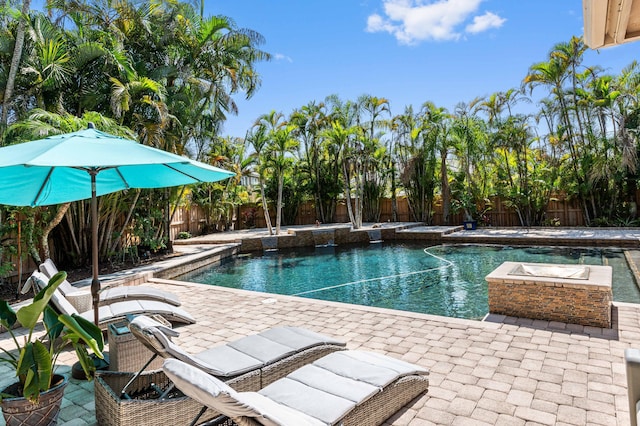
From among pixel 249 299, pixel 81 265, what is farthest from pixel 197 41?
pixel 249 299

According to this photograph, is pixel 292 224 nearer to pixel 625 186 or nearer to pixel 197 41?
pixel 197 41

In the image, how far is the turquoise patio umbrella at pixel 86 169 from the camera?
2652 millimetres

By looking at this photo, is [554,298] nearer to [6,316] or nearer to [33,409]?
[33,409]

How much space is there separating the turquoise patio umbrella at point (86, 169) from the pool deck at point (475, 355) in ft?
5.74

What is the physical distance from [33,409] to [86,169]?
2169mm

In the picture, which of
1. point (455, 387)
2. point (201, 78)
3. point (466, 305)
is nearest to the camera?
point (455, 387)

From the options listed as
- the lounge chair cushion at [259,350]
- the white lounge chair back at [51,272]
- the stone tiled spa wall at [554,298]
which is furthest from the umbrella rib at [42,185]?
the stone tiled spa wall at [554,298]

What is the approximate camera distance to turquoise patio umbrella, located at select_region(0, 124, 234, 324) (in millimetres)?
2652

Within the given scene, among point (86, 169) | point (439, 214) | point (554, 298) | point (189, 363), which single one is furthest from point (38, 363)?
point (439, 214)

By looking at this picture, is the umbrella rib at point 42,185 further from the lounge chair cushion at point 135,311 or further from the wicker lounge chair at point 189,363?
the wicker lounge chair at point 189,363

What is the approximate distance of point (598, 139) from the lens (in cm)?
1488

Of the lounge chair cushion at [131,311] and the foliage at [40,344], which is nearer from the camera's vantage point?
the foliage at [40,344]

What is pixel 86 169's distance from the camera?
3.72 metres

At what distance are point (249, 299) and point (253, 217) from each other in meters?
16.2
